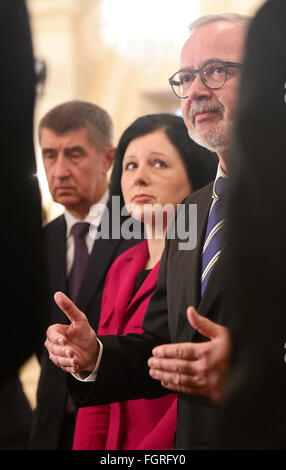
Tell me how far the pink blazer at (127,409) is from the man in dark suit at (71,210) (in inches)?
2.1

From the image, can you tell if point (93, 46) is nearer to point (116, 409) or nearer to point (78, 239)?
point (78, 239)

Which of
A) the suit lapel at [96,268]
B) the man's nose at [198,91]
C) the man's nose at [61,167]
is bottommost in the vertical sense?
the suit lapel at [96,268]

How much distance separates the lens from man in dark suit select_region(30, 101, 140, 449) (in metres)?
1.48

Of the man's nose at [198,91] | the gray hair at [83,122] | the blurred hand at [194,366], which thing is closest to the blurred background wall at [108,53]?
the gray hair at [83,122]

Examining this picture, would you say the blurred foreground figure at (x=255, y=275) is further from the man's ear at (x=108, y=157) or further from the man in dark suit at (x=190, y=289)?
the man's ear at (x=108, y=157)

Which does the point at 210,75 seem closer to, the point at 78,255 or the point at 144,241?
the point at 144,241

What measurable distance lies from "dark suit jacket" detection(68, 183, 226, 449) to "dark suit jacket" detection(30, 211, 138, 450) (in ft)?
0.60

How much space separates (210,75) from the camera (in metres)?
1.20

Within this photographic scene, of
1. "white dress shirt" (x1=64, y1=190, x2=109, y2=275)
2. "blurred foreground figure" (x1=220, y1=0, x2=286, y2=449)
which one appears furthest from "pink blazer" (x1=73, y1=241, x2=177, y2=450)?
"blurred foreground figure" (x1=220, y1=0, x2=286, y2=449)

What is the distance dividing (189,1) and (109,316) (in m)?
0.77

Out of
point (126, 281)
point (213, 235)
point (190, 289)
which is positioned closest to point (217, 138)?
point (213, 235)

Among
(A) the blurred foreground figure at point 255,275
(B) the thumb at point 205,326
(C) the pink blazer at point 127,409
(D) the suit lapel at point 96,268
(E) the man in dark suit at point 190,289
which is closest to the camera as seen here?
(A) the blurred foreground figure at point 255,275

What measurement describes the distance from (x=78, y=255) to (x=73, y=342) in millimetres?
377

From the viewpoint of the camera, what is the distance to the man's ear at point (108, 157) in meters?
1.52
